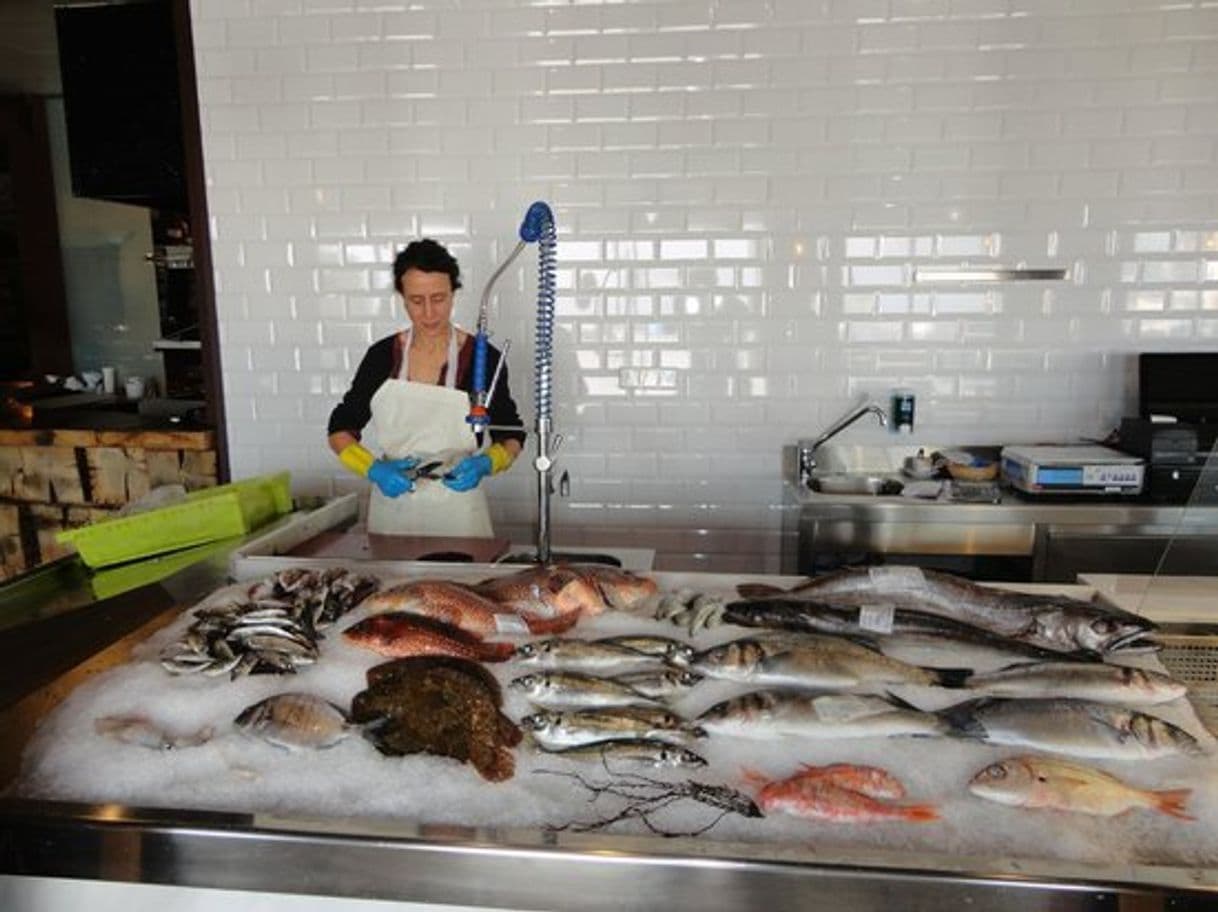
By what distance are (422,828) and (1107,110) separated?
3.75 metres

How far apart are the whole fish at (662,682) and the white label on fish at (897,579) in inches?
20.6

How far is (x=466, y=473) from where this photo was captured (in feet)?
9.80

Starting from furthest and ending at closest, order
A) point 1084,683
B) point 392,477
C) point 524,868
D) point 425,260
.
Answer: point 425,260 < point 392,477 < point 1084,683 < point 524,868

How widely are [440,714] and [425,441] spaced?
6.80ft

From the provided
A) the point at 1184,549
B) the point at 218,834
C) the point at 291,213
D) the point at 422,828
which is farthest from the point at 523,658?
the point at 291,213

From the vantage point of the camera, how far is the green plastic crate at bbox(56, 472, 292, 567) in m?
2.18

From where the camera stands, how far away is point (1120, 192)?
11.9ft

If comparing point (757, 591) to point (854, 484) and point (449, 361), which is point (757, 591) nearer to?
point (449, 361)

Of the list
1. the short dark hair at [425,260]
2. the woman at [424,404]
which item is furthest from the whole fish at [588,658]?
the short dark hair at [425,260]

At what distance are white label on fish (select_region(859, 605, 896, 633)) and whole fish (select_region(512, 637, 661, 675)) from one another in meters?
0.40

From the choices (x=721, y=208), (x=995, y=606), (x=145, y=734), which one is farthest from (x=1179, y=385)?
(x=145, y=734)

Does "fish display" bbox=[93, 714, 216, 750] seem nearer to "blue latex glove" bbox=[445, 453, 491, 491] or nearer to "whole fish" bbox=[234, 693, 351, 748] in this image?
"whole fish" bbox=[234, 693, 351, 748]

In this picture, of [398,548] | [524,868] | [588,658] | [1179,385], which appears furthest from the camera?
[1179,385]

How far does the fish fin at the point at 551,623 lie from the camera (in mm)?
1726
